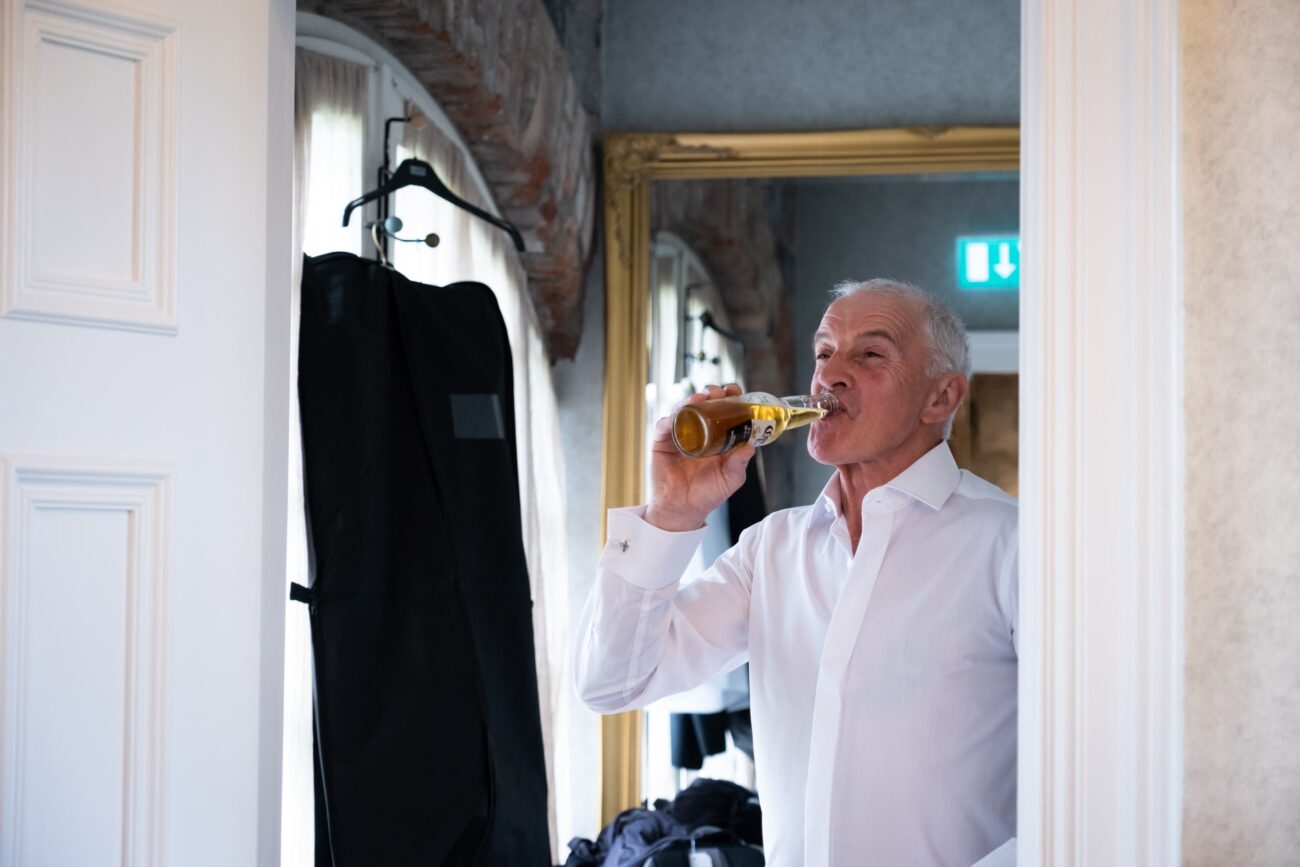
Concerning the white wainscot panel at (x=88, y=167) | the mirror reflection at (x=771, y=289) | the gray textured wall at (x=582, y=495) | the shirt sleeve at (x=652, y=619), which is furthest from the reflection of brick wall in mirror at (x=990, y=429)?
the white wainscot panel at (x=88, y=167)

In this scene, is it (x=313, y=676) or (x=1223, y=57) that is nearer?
(x=1223, y=57)

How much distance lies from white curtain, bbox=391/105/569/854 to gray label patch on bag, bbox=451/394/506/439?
37 centimetres

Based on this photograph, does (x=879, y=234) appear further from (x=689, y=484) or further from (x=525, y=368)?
(x=689, y=484)

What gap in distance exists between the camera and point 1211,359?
1111 mm

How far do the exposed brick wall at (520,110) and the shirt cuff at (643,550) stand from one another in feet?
3.11

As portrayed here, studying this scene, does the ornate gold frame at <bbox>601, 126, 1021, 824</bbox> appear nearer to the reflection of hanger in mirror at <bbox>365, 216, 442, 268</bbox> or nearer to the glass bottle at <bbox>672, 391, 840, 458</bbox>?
the reflection of hanger in mirror at <bbox>365, 216, 442, 268</bbox>

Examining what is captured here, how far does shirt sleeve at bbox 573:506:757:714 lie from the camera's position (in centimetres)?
180

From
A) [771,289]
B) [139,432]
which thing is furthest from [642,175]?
[139,432]

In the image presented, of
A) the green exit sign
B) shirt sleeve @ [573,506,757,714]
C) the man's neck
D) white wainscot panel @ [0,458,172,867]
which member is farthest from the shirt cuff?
the green exit sign

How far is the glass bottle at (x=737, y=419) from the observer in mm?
1720

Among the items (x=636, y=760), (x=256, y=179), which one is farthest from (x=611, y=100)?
(x=256, y=179)

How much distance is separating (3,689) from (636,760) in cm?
221

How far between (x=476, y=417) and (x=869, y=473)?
0.66 meters

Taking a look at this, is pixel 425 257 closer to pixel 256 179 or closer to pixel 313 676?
pixel 313 676
